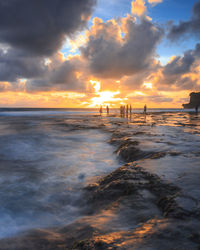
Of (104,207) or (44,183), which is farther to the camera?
(44,183)

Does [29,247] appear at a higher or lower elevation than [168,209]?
lower

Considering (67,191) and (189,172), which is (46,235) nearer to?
(67,191)

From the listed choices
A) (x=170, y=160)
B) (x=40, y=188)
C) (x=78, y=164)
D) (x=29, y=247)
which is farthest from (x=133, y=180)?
(x=78, y=164)

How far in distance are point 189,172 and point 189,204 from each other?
4.63 ft

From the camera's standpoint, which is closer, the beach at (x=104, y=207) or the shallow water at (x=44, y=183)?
the beach at (x=104, y=207)

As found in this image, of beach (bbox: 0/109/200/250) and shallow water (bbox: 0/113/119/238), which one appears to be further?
shallow water (bbox: 0/113/119/238)

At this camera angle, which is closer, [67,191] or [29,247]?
[29,247]

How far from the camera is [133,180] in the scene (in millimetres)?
3760

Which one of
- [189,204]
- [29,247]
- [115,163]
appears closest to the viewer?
[29,247]

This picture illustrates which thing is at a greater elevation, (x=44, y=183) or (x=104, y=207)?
(x=104, y=207)

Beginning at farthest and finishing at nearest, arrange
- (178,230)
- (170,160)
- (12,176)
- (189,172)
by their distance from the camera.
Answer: (12,176)
(170,160)
(189,172)
(178,230)

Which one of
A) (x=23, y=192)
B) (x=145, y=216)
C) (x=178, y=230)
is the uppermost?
(x=178, y=230)

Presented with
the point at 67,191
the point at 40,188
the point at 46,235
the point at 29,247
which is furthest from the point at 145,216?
the point at 40,188

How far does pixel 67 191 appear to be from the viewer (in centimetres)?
436
